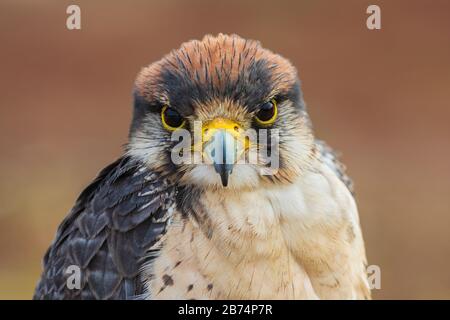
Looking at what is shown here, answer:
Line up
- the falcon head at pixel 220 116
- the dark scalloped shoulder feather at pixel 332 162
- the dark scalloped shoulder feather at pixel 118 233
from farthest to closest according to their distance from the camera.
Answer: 1. the dark scalloped shoulder feather at pixel 332 162
2. the dark scalloped shoulder feather at pixel 118 233
3. the falcon head at pixel 220 116

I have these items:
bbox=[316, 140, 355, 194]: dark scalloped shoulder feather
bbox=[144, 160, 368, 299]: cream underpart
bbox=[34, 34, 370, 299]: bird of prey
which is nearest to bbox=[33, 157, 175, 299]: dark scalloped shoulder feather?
bbox=[34, 34, 370, 299]: bird of prey

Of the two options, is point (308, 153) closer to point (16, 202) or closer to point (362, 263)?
point (362, 263)

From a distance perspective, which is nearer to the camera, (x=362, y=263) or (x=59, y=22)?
(x=362, y=263)

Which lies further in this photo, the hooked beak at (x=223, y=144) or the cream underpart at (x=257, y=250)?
the cream underpart at (x=257, y=250)

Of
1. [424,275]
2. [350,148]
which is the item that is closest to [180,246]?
[424,275]

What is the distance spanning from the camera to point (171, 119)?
376cm

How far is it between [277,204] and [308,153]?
1.19 feet

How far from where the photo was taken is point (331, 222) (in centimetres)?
395

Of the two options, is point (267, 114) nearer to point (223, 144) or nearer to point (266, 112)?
point (266, 112)

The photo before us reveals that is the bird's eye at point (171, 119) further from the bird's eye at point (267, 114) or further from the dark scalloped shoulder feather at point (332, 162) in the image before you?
the dark scalloped shoulder feather at point (332, 162)

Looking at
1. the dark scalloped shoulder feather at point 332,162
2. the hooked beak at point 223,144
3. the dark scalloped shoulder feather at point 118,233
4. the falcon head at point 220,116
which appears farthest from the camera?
the dark scalloped shoulder feather at point 332,162

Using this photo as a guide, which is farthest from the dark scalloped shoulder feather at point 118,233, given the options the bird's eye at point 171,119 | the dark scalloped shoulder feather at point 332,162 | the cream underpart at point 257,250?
the dark scalloped shoulder feather at point 332,162

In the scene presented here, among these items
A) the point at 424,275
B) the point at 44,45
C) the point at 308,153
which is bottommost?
the point at 424,275

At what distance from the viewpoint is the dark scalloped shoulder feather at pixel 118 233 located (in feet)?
12.6
